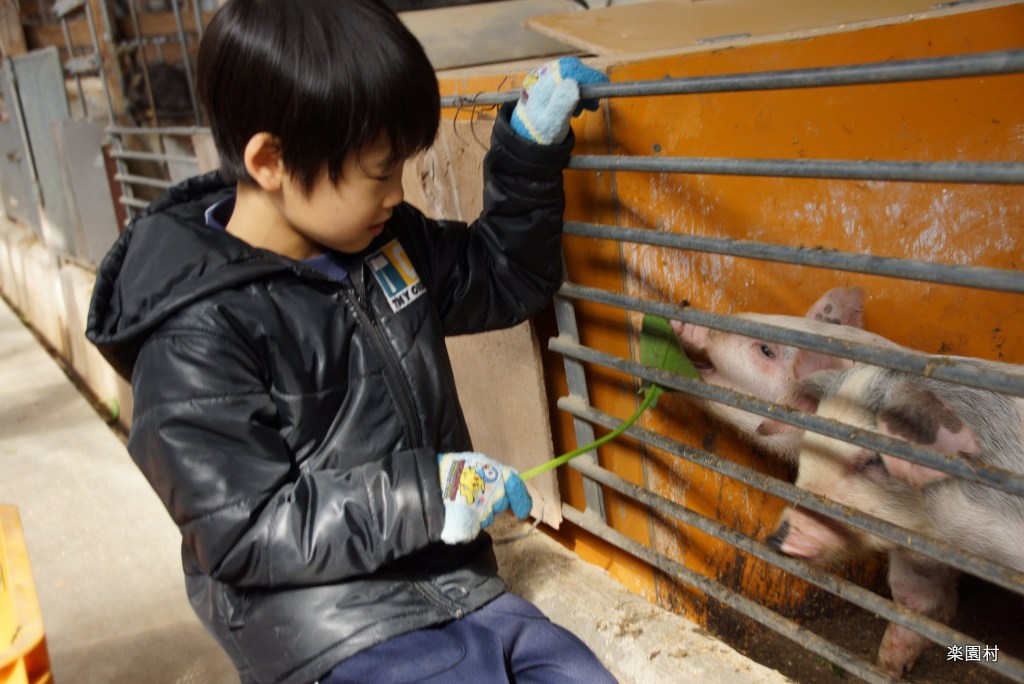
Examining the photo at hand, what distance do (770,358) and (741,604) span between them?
0.94m

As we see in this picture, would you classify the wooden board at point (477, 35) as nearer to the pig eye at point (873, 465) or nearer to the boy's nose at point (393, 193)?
the boy's nose at point (393, 193)

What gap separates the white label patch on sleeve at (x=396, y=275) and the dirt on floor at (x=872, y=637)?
4.40 ft

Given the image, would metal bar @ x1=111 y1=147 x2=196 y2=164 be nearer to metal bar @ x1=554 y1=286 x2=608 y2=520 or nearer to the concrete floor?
the concrete floor

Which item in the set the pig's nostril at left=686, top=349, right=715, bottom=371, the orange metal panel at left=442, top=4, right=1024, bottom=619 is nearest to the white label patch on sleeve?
the orange metal panel at left=442, top=4, right=1024, bottom=619

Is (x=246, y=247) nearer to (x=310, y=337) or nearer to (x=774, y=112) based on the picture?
(x=310, y=337)

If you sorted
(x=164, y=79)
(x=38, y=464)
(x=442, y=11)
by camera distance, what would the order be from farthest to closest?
(x=164, y=79) < (x=38, y=464) < (x=442, y=11)

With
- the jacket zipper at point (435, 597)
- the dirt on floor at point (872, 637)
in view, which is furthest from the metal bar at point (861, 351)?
the dirt on floor at point (872, 637)

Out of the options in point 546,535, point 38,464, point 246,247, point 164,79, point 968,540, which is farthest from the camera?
point 164,79

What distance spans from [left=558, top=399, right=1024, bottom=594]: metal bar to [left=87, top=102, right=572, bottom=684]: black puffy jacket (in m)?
0.46

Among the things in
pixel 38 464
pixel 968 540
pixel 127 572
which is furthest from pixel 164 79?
pixel 968 540

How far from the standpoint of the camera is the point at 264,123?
156 cm

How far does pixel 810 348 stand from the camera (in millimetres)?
1678

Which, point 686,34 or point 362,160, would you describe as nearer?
point 362,160

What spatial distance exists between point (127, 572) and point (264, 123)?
201cm
